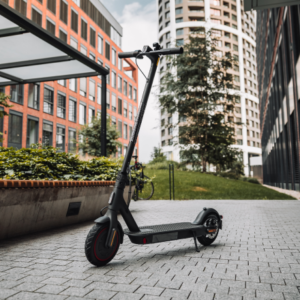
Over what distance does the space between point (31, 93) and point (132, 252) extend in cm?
2868

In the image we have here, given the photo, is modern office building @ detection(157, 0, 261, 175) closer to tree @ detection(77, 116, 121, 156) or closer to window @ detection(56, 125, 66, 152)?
window @ detection(56, 125, 66, 152)

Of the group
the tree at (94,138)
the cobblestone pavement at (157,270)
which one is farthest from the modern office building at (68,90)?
the cobblestone pavement at (157,270)

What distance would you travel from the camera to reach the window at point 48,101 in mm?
32062

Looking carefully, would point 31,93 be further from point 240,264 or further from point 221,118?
point 240,264

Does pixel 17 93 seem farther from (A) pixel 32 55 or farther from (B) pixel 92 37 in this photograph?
(A) pixel 32 55

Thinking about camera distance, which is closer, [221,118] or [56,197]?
[56,197]

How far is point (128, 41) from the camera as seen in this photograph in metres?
56.2

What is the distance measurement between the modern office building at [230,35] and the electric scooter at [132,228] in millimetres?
66063

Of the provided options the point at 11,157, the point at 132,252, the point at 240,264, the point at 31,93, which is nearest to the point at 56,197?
the point at 11,157

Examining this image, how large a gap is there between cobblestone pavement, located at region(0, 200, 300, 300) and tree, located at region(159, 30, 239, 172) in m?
23.1

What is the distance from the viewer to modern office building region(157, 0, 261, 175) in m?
73.1

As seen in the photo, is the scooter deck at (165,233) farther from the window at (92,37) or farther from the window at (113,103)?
the window at (113,103)

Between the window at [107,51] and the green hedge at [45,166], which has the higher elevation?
the window at [107,51]

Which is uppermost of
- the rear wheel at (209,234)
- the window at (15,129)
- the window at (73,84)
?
the window at (73,84)
